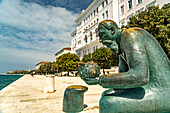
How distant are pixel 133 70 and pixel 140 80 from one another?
108 mm

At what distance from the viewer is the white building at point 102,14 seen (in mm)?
29594

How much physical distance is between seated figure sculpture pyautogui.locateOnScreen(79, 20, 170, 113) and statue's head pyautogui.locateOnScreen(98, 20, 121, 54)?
16cm

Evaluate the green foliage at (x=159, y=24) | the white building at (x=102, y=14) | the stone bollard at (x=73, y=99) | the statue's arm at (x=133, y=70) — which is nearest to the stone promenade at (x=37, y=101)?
the stone bollard at (x=73, y=99)

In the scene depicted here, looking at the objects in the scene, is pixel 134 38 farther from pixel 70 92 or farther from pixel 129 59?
pixel 70 92

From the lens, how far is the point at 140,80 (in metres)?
1.10

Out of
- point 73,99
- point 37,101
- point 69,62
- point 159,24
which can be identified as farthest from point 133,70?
point 69,62

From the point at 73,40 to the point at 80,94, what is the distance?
2639 inches

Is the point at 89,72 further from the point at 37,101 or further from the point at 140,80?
the point at 37,101

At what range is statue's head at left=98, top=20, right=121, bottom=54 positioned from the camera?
4.58 ft

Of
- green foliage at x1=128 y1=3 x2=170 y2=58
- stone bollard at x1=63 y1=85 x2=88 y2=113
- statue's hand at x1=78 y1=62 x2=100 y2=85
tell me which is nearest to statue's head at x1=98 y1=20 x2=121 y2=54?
statue's hand at x1=78 y1=62 x2=100 y2=85

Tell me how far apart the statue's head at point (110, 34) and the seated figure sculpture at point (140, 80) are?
162 millimetres

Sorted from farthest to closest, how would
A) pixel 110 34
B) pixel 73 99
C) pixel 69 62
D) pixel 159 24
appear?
pixel 69 62, pixel 159 24, pixel 73 99, pixel 110 34

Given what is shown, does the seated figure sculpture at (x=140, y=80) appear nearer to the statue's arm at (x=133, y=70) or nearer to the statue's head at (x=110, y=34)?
the statue's arm at (x=133, y=70)

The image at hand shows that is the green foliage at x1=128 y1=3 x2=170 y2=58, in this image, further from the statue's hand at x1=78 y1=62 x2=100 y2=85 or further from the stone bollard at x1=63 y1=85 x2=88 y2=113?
the statue's hand at x1=78 y1=62 x2=100 y2=85
